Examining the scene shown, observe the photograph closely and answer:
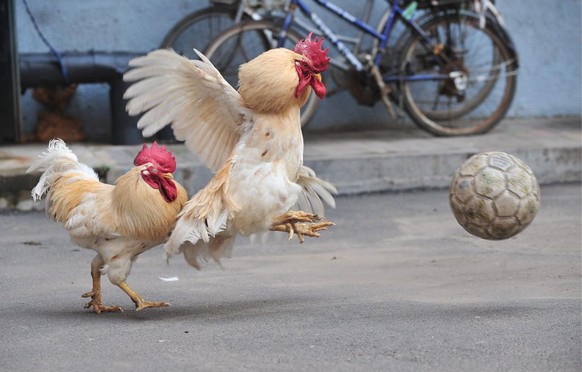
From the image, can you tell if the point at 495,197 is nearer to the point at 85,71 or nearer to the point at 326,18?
the point at 85,71

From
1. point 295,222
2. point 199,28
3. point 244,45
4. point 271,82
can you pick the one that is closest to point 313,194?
point 295,222

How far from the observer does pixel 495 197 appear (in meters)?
5.50

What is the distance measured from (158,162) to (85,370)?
1283 millimetres

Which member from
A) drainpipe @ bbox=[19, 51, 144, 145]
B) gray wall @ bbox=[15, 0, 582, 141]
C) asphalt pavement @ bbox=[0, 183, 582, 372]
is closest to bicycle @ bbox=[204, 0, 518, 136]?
gray wall @ bbox=[15, 0, 582, 141]

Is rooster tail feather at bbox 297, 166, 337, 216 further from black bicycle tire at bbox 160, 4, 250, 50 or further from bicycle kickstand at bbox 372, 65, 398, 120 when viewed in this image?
black bicycle tire at bbox 160, 4, 250, 50

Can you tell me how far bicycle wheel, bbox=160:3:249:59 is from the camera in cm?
938

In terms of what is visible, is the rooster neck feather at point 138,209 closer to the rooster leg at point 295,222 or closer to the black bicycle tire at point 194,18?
the rooster leg at point 295,222

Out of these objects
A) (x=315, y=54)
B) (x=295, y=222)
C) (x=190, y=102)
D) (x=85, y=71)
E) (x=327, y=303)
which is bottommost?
(x=327, y=303)

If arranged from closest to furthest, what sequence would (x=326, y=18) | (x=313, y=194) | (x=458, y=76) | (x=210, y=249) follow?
(x=210, y=249), (x=313, y=194), (x=458, y=76), (x=326, y=18)

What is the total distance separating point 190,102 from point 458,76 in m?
4.63

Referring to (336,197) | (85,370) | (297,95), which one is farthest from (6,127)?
(85,370)

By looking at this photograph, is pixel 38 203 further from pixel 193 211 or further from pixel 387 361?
pixel 387 361

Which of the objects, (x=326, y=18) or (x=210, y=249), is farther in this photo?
(x=326, y=18)

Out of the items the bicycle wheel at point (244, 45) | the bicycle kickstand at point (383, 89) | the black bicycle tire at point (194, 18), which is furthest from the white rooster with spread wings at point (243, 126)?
the bicycle kickstand at point (383, 89)
